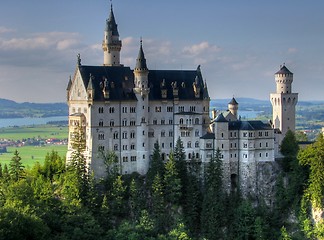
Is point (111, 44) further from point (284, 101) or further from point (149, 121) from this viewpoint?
point (284, 101)

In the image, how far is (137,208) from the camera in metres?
96.8

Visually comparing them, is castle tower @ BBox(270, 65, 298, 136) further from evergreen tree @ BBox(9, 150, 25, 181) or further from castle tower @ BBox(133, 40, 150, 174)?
evergreen tree @ BBox(9, 150, 25, 181)

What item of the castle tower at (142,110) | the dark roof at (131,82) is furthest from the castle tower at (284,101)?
the castle tower at (142,110)

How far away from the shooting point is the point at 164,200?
99125 millimetres

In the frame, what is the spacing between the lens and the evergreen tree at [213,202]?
9750 cm

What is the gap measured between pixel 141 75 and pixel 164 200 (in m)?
19.8

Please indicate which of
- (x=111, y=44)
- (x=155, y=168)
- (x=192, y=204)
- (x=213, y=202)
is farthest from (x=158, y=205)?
(x=111, y=44)

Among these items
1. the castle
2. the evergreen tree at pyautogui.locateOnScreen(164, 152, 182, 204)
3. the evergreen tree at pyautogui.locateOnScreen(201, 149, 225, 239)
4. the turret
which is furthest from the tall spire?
the turret

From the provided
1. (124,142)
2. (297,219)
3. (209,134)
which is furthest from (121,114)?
(297,219)

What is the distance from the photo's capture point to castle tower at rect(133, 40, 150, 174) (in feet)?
335

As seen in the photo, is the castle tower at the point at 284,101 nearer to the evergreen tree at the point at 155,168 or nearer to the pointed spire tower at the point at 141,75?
the evergreen tree at the point at 155,168

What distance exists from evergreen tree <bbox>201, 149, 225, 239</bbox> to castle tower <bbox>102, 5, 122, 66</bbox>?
23.4 metres


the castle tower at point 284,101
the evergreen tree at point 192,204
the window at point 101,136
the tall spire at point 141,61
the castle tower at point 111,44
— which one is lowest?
the evergreen tree at point 192,204

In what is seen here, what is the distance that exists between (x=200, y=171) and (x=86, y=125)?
65.5 feet
